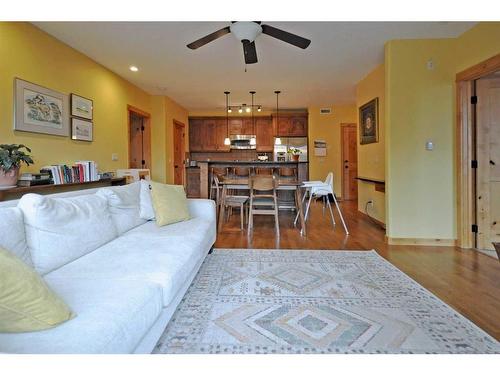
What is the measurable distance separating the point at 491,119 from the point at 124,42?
455 centimetres

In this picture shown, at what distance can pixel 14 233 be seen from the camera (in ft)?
4.90

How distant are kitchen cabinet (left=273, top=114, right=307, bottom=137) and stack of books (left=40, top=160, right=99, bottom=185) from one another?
5.35 m

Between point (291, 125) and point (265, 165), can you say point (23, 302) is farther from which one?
point (291, 125)

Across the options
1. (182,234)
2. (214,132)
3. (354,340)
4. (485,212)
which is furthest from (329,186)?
(214,132)

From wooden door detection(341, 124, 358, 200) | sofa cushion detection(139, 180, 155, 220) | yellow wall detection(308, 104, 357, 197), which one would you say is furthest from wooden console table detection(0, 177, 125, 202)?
wooden door detection(341, 124, 358, 200)

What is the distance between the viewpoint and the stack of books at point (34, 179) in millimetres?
2930

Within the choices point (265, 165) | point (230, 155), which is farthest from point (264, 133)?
point (265, 165)

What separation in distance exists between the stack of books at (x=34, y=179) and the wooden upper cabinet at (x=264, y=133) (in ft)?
19.8

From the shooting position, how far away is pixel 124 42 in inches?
147

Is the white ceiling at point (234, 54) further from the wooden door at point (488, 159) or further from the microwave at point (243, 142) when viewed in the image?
the microwave at point (243, 142)

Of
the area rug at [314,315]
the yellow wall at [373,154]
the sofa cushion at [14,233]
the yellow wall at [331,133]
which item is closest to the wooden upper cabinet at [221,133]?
the yellow wall at [331,133]
